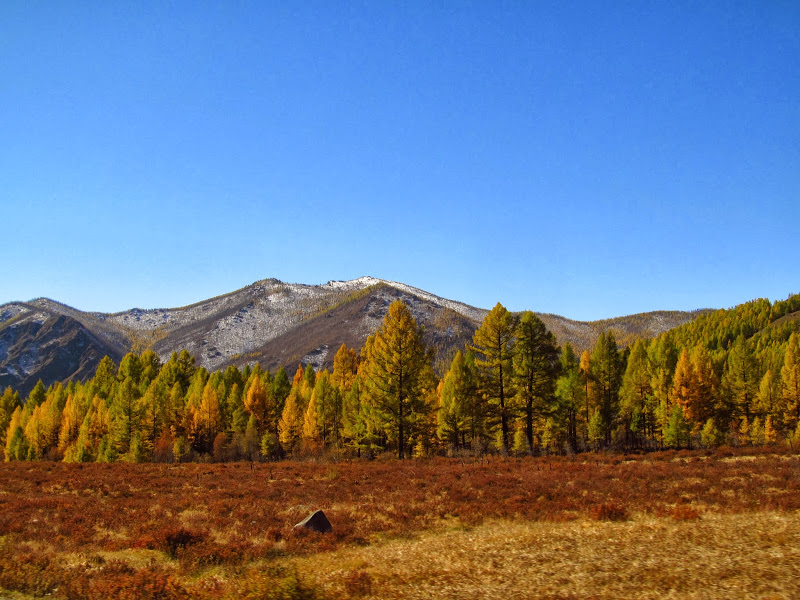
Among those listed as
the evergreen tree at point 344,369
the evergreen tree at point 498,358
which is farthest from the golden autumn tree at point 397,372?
the evergreen tree at point 344,369

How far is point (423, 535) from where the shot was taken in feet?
51.9

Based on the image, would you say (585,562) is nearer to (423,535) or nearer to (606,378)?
(423,535)

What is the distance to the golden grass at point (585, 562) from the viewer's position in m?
10.9

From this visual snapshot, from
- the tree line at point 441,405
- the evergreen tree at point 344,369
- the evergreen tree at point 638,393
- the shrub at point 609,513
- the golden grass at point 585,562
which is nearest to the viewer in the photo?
the golden grass at point 585,562

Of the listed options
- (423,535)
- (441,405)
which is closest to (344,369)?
(441,405)

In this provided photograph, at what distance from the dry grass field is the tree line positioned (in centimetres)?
900

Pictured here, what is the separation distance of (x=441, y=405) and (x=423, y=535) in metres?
34.7

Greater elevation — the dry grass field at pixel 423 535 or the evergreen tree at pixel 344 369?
the evergreen tree at pixel 344 369

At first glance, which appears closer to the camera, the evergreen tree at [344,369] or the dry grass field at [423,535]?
the dry grass field at [423,535]

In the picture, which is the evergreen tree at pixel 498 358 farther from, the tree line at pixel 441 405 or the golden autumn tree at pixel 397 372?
the golden autumn tree at pixel 397 372

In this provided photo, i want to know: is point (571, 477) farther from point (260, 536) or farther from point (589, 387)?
point (589, 387)

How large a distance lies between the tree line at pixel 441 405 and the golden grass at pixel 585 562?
18354 millimetres

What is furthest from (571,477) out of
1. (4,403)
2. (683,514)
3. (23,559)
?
(4,403)

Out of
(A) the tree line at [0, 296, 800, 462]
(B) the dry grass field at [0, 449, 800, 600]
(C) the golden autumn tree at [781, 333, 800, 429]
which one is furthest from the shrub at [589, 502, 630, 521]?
(C) the golden autumn tree at [781, 333, 800, 429]
